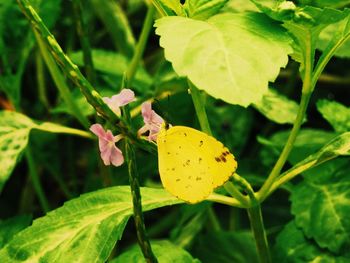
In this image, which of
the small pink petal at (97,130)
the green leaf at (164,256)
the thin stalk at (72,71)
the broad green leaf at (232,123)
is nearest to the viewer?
the thin stalk at (72,71)

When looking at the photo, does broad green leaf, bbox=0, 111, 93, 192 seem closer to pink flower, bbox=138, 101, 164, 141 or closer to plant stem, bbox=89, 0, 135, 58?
pink flower, bbox=138, 101, 164, 141

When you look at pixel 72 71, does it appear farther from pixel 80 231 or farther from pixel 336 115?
pixel 336 115

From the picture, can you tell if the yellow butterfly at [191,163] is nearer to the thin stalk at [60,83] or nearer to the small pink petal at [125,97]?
the small pink petal at [125,97]

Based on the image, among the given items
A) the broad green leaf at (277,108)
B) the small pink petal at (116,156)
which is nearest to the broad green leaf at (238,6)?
the broad green leaf at (277,108)

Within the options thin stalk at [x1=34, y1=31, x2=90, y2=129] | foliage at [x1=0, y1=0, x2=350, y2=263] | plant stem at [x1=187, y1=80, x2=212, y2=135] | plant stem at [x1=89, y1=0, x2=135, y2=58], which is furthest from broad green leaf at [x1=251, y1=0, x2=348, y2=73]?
plant stem at [x1=89, y1=0, x2=135, y2=58]

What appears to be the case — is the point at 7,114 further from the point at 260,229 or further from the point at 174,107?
the point at 260,229

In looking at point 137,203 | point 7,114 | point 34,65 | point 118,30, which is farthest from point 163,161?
point 34,65
